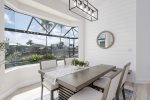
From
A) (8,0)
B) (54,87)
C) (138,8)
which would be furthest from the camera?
(138,8)

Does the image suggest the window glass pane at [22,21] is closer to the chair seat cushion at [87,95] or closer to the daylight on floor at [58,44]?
the daylight on floor at [58,44]

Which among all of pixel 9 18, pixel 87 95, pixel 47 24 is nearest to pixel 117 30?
pixel 47 24

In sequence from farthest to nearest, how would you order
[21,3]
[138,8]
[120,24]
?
1. [120,24]
2. [138,8]
3. [21,3]

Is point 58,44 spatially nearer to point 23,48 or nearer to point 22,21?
point 23,48

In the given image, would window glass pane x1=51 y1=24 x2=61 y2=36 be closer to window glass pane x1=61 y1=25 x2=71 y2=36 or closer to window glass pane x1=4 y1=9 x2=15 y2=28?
window glass pane x1=61 y1=25 x2=71 y2=36

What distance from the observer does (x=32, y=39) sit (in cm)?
419

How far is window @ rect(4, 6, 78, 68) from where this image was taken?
135 inches

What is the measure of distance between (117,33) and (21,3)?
3.63 m

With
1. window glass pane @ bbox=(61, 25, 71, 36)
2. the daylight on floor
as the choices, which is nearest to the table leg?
the daylight on floor

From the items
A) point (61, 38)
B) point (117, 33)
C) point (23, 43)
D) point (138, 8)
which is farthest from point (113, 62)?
point (23, 43)

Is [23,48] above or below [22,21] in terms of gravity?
below

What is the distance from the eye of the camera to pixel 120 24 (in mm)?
4109

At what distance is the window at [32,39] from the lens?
3.44 m

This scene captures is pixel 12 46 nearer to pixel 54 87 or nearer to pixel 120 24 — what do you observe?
pixel 54 87
